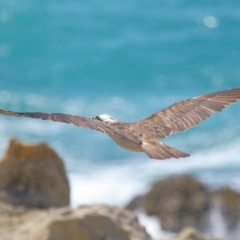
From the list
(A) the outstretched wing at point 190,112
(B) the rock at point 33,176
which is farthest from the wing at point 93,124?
(B) the rock at point 33,176

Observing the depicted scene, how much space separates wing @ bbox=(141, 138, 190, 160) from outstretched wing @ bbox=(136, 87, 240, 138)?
2.01 feet

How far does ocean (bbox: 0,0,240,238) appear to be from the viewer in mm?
16812

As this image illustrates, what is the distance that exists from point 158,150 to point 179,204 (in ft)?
21.1

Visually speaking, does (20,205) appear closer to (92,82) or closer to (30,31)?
(92,82)

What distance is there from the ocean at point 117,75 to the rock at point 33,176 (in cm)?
593

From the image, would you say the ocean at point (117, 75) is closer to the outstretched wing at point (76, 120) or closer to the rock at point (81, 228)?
the rock at point (81, 228)

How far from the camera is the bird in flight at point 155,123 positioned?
18.4ft

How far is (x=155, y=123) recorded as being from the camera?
22.2ft

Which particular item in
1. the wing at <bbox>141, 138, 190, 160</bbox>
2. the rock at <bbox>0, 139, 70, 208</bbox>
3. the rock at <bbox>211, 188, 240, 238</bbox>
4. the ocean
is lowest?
the wing at <bbox>141, 138, 190, 160</bbox>

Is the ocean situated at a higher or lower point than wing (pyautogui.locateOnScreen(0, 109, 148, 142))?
higher

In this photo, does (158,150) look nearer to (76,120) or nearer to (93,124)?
(93,124)

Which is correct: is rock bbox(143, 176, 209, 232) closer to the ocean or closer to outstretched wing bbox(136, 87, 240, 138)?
the ocean

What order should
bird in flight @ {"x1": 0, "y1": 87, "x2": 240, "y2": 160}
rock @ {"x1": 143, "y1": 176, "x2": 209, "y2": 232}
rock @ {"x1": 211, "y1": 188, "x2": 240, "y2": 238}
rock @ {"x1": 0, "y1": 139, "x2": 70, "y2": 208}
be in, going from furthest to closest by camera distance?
rock @ {"x1": 143, "y1": 176, "x2": 209, "y2": 232} → rock @ {"x1": 211, "y1": 188, "x2": 240, "y2": 238} → rock @ {"x1": 0, "y1": 139, "x2": 70, "y2": 208} → bird in flight @ {"x1": 0, "y1": 87, "x2": 240, "y2": 160}

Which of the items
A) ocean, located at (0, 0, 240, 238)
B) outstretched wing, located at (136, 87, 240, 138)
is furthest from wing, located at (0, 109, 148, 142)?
ocean, located at (0, 0, 240, 238)
